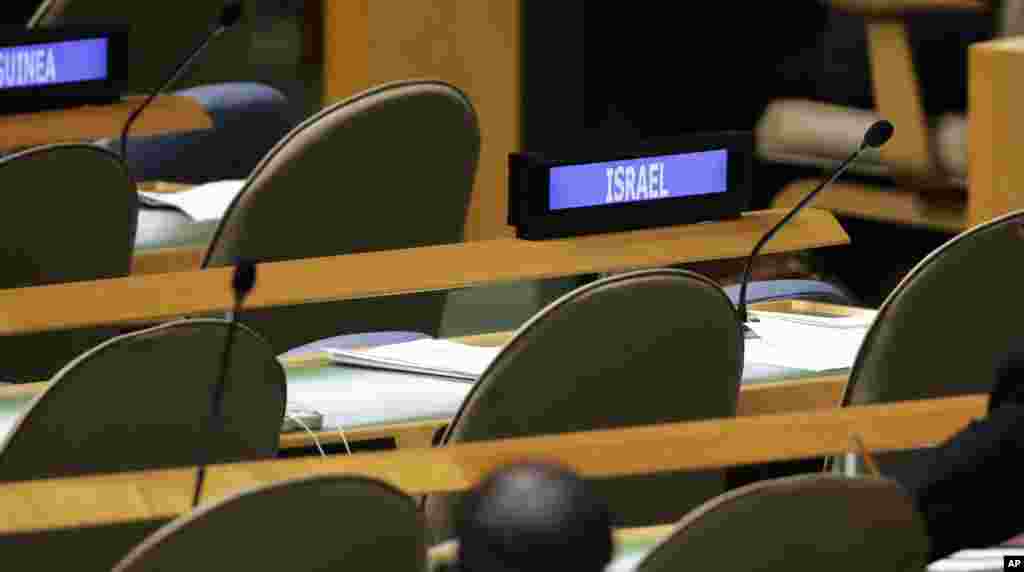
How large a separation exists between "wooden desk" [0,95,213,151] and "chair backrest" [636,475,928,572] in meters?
2.52

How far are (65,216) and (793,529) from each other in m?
2.13

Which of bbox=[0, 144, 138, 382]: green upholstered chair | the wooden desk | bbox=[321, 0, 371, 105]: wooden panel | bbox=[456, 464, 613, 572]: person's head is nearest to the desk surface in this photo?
bbox=[0, 144, 138, 382]: green upholstered chair

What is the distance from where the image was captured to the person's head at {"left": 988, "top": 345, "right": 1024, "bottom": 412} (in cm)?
195

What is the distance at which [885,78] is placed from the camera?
670cm

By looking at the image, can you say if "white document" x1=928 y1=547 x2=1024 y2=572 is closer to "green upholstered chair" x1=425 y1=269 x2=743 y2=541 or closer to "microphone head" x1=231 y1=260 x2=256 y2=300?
"green upholstered chair" x1=425 y1=269 x2=743 y2=541

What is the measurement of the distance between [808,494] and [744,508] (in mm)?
46

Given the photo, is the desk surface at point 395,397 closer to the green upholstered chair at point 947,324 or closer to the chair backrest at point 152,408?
the green upholstered chair at point 947,324

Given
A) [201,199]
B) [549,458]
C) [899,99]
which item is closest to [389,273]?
[549,458]

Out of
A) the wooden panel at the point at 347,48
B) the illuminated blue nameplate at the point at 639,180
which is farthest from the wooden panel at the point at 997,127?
the wooden panel at the point at 347,48

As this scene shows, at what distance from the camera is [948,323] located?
297 cm

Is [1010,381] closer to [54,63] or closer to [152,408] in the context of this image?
[152,408]

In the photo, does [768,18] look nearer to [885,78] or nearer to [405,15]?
[885,78]

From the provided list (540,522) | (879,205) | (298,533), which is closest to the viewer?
(540,522)

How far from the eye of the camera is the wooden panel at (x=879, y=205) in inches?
263
